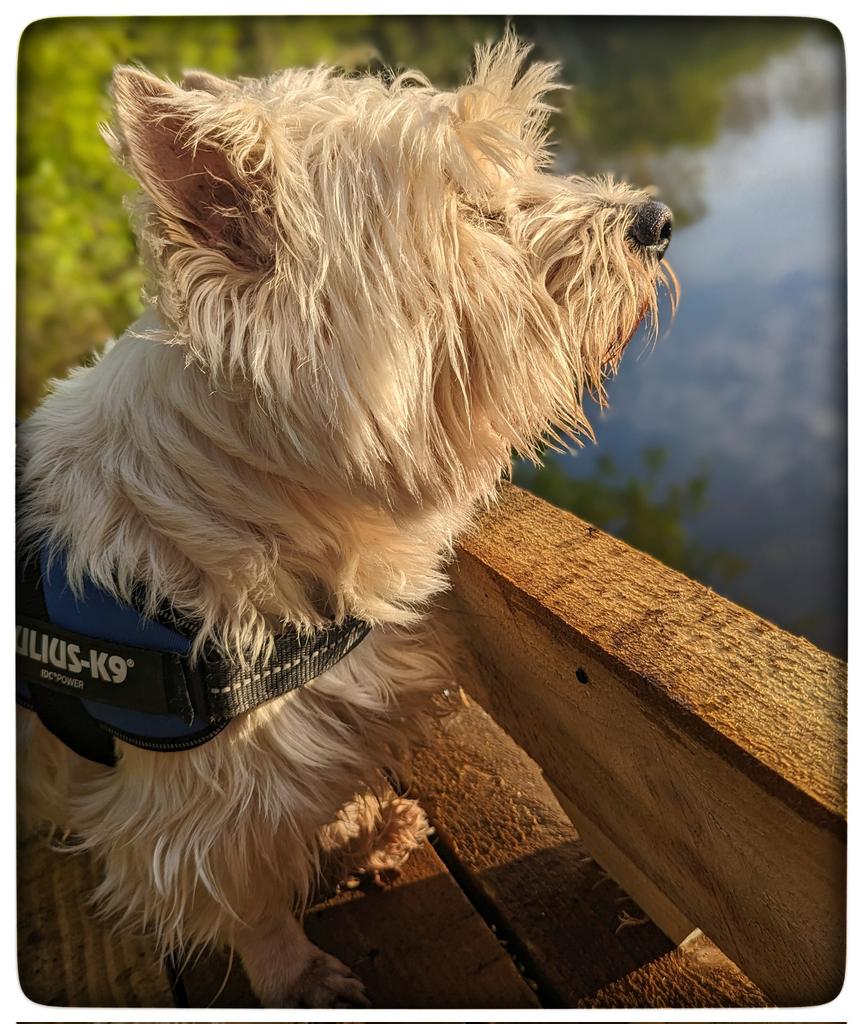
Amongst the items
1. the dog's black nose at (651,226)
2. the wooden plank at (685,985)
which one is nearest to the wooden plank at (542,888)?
the wooden plank at (685,985)

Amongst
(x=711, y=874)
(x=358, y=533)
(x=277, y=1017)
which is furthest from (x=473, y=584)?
(x=277, y=1017)

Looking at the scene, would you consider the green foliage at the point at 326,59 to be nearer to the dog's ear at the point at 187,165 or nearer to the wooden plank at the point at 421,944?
the dog's ear at the point at 187,165

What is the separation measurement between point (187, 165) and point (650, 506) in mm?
703

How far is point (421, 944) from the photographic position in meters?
1.18

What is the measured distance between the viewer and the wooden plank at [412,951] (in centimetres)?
110

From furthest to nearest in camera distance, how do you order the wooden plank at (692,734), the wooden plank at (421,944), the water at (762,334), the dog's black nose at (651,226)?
1. the wooden plank at (421,944)
2. the dog's black nose at (651,226)
3. the water at (762,334)
4. the wooden plank at (692,734)

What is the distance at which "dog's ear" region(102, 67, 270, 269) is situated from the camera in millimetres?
750

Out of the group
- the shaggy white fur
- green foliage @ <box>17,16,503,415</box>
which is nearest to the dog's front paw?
the shaggy white fur

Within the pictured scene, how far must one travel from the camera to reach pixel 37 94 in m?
0.92

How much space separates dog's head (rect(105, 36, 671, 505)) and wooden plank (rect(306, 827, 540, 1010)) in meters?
0.68

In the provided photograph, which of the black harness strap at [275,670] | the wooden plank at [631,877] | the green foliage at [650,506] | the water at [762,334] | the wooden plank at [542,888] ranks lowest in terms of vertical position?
the wooden plank at [542,888]

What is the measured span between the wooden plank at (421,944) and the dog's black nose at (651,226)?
39.4 inches
